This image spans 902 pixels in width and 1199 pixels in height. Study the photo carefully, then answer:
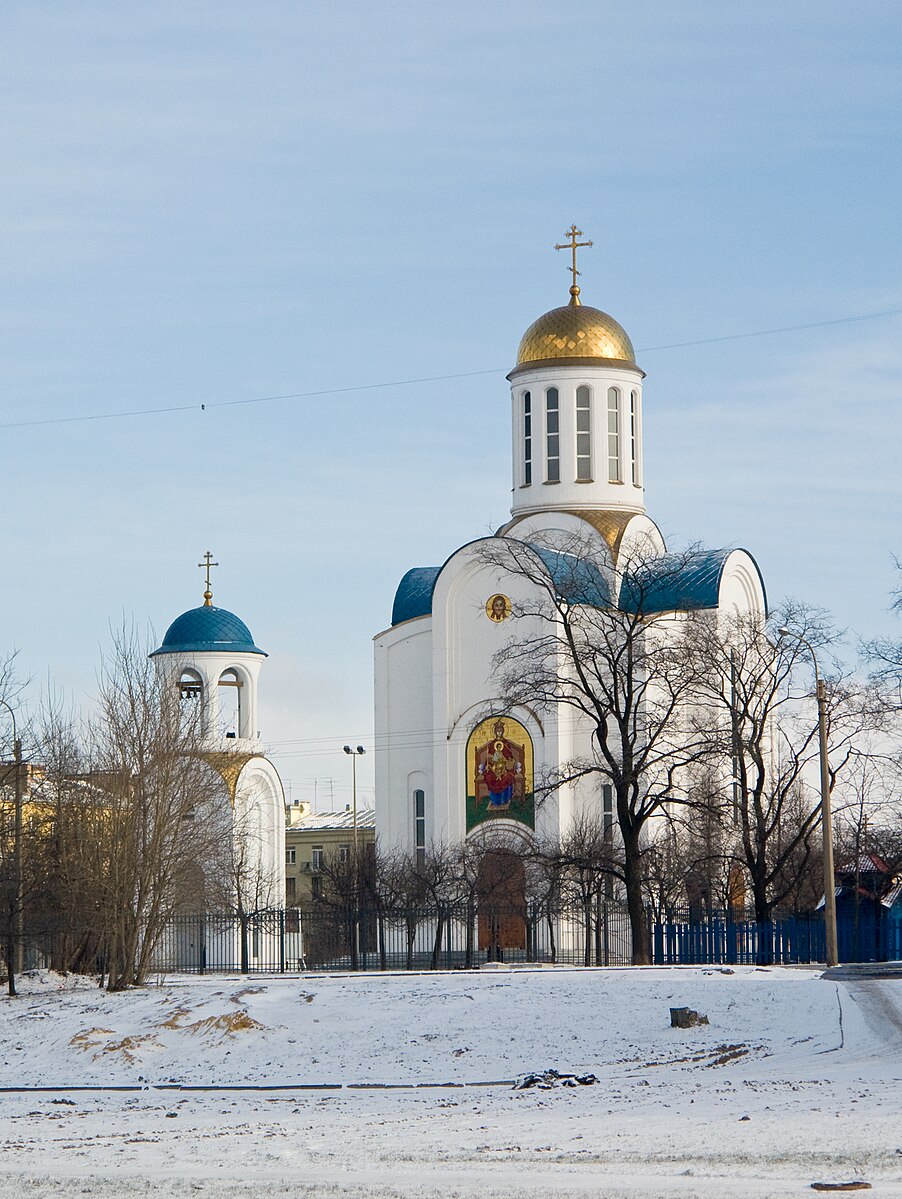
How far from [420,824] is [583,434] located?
475 inches

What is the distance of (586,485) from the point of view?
5175cm

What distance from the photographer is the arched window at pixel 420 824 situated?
4873 cm

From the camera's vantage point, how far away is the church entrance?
4147cm

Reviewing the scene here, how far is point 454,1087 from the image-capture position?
59.7 ft

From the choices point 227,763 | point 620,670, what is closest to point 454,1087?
point 620,670

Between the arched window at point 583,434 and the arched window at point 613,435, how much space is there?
62cm

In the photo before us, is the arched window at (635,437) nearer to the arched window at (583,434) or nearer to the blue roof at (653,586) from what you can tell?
the arched window at (583,434)

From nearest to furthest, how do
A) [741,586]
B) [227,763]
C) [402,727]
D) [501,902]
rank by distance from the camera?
1. [227,763]
2. [501,902]
3. [402,727]
4. [741,586]

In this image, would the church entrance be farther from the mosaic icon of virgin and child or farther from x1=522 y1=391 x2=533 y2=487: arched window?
x1=522 y1=391 x2=533 y2=487: arched window

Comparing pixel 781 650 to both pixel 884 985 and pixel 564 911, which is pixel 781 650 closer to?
pixel 564 911

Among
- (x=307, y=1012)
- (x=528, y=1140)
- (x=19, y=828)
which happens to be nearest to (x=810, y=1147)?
(x=528, y=1140)

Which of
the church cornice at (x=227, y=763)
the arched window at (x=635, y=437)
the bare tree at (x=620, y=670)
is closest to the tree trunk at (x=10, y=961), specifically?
the church cornice at (x=227, y=763)

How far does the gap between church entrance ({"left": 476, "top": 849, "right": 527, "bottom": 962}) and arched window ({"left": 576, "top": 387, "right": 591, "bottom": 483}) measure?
12.9m

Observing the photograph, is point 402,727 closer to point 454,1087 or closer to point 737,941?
point 737,941
